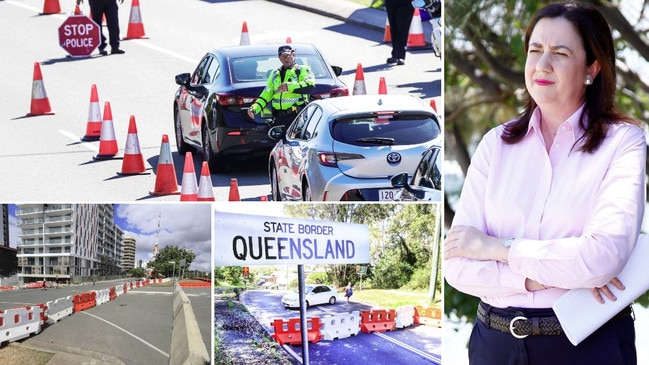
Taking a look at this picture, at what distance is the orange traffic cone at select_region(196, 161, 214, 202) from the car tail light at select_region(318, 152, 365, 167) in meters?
0.58

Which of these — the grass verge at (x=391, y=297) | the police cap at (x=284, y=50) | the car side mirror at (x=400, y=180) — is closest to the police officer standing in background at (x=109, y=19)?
the police cap at (x=284, y=50)

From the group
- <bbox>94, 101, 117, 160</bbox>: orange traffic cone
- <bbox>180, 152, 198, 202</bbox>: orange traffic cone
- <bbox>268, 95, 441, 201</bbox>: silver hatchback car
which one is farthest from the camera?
<bbox>94, 101, 117, 160</bbox>: orange traffic cone

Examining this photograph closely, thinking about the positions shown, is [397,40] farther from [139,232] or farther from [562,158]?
[562,158]

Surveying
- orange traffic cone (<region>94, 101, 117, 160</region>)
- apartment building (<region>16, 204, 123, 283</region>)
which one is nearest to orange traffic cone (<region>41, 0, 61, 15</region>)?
orange traffic cone (<region>94, 101, 117, 160</region>)

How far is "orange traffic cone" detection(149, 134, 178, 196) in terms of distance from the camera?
17.6 feet

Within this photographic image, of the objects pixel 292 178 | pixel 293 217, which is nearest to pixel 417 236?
pixel 293 217

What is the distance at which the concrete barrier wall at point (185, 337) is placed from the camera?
13.3ft

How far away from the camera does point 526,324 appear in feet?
6.57

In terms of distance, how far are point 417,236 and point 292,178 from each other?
0.96 meters

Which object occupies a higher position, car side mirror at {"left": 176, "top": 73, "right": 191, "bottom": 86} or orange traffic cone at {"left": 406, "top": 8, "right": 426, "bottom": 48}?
orange traffic cone at {"left": 406, "top": 8, "right": 426, "bottom": 48}

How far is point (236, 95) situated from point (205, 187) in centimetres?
56

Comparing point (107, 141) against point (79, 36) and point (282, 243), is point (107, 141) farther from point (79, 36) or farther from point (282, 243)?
point (282, 243)

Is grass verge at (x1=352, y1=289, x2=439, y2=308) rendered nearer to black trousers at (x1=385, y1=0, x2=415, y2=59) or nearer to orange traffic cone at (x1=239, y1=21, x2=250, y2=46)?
black trousers at (x1=385, y1=0, x2=415, y2=59)

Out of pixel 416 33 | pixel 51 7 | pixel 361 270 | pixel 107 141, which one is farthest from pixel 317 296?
pixel 51 7
